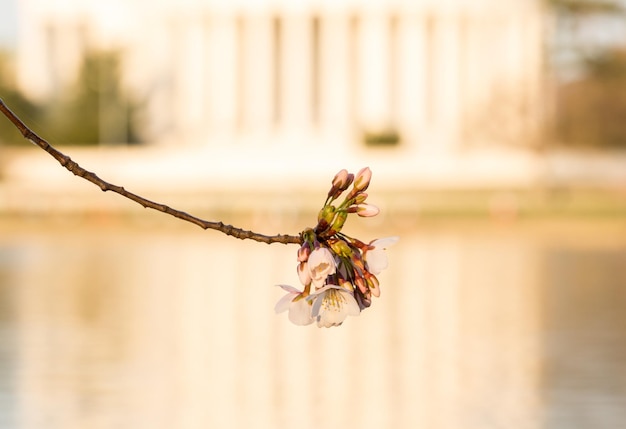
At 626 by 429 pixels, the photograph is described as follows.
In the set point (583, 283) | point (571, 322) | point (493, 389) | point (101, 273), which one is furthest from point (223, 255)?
point (493, 389)

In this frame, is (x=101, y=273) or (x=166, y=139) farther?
(x=166, y=139)

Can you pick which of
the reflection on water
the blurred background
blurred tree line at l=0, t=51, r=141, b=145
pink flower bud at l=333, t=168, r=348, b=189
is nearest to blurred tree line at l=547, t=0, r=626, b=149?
the blurred background

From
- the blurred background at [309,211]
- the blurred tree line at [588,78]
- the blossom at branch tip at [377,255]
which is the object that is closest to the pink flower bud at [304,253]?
the blossom at branch tip at [377,255]

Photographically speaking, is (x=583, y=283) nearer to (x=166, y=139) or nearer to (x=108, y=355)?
(x=108, y=355)

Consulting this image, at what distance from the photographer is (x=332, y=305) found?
3236mm

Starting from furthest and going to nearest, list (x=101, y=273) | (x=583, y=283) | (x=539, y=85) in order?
(x=539, y=85)
(x=101, y=273)
(x=583, y=283)

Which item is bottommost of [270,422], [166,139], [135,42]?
[270,422]

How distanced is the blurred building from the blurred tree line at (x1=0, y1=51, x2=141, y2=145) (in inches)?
431

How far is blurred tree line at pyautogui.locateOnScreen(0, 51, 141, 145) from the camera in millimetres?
72562

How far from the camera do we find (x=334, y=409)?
35.5 feet

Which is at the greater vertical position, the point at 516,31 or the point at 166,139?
the point at 516,31

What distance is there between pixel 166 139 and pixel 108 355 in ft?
257

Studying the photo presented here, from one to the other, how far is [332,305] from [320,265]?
0.12m

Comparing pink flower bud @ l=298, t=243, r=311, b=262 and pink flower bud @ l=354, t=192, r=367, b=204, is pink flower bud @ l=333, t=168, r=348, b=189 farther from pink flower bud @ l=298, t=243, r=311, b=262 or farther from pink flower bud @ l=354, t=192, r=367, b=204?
pink flower bud @ l=298, t=243, r=311, b=262
